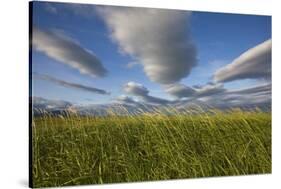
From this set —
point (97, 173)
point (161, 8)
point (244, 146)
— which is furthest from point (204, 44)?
point (97, 173)

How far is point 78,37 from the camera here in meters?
8.91

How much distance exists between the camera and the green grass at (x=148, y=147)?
870 cm

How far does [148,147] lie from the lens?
9258 millimetres

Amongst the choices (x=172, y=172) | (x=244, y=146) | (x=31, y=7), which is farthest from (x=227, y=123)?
(x=31, y=7)

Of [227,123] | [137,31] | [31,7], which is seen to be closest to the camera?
[31,7]

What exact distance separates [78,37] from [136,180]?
202cm

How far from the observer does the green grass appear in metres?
8.70

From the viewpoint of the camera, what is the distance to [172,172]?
30.8 feet

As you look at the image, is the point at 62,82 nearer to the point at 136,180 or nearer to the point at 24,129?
the point at 24,129

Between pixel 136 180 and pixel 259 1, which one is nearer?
pixel 136 180

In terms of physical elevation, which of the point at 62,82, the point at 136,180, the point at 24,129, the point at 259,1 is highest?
the point at 259,1

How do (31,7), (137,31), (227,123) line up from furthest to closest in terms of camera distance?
1. (227,123)
2. (137,31)
3. (31,7)

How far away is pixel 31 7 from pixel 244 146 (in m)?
3.62

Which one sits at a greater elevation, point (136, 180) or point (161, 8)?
point (161, 8)
